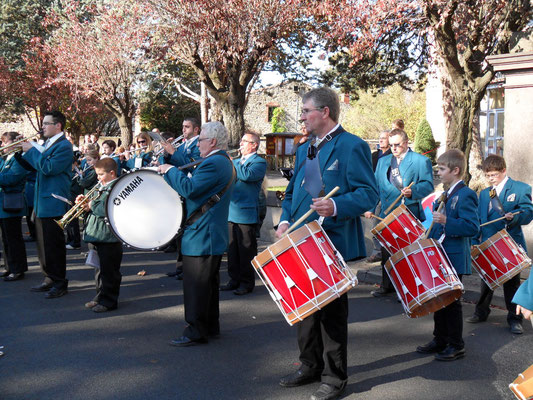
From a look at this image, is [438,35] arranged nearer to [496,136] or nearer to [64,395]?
[64,395]

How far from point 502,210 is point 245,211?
3.04 m

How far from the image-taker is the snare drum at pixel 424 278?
4.55 metres

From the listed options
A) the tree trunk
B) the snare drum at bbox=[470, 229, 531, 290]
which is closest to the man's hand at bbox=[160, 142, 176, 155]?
the snare drum at bbox=[470, 229, 531, 290]

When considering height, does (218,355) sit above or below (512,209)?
below

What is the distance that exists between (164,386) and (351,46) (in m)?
9.91

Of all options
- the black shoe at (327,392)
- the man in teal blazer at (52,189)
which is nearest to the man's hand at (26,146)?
the man in teal blazer at (52,189)

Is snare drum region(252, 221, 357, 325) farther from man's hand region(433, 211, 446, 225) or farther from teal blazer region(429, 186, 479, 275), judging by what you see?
teal blazer region(429, 186, 479, 275)

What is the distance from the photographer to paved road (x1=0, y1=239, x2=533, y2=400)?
14.1ft

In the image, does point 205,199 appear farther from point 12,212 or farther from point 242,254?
point 12,212

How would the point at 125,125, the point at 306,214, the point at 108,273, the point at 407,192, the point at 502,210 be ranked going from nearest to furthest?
the point at 306,214
the point at 502,210
the point at 108,273
the point at 407,192
the point at 125,125

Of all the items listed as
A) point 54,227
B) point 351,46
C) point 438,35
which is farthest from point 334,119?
point 351,46

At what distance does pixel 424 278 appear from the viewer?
4562 mm

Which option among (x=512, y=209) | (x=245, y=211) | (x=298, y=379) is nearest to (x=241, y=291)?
(x=245, y=211)

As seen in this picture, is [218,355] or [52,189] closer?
[218,355]
